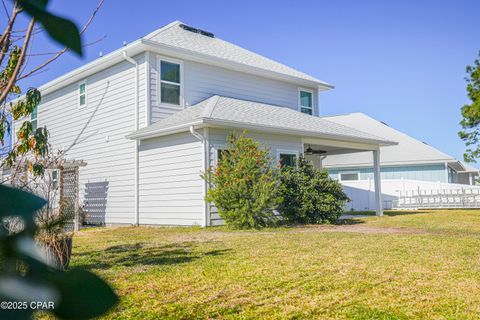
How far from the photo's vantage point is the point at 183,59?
13742 millimetres

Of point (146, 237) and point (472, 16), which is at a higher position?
point (472, 16)

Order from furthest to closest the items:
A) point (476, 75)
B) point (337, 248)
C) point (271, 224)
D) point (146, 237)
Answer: point (476, 75), point (271, 224), point (146, 237), point (337, 248)

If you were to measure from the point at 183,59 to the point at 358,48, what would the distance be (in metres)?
6.19

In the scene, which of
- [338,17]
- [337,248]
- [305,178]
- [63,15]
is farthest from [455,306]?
[338,17]

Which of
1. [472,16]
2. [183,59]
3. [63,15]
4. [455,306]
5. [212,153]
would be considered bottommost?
[455,306]

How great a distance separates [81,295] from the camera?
12.1 inches

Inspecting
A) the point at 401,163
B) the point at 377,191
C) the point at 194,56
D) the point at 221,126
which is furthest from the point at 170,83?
the point at 401,163

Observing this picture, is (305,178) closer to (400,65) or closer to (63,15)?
(400,65)

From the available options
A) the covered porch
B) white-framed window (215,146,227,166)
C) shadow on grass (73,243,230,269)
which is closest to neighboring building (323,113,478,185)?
the covered porch

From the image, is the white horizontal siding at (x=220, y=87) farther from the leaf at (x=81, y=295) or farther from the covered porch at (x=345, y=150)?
the leaf at (x=81, y=295)

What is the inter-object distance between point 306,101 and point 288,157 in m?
4.85

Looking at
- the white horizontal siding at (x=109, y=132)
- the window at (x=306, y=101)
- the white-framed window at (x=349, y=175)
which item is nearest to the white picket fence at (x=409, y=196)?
the white-framed window at (x=349, y=175)

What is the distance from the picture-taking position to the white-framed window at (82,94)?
1568cm

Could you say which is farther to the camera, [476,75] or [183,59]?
[476,75]
